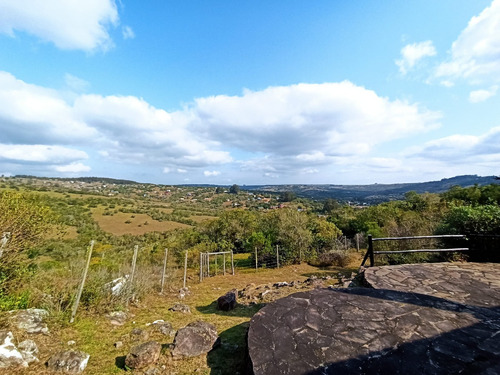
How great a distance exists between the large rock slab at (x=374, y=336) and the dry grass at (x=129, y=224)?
3061 centimetres

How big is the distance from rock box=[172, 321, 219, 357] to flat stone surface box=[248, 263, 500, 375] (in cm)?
114

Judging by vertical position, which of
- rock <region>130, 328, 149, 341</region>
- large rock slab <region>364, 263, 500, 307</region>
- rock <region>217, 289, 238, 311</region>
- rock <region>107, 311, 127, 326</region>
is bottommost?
rock <region>217, 289, 238, 311</region>

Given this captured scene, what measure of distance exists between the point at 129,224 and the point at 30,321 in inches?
1284

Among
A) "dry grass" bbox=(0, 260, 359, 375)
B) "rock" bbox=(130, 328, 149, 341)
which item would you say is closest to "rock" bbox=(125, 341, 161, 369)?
"dry grass" bbox=(0, 260, 359, 375)

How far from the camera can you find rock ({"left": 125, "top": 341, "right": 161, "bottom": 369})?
3615mm

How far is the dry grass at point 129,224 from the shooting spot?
3117cm

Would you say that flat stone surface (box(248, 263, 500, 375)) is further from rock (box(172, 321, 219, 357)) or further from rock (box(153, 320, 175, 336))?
rock (box(153, 320, 175, 336))

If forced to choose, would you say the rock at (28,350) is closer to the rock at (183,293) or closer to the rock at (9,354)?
the rock at (9,354)

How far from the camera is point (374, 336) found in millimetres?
2984

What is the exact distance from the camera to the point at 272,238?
16547mm

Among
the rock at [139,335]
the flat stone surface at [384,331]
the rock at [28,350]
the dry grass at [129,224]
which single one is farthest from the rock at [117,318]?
the dry grass at [129,224]

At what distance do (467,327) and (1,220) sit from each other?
753cm

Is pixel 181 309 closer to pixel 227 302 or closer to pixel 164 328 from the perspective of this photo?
pixel 227 302

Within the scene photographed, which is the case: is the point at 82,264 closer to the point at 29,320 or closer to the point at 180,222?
the point at 29,320
